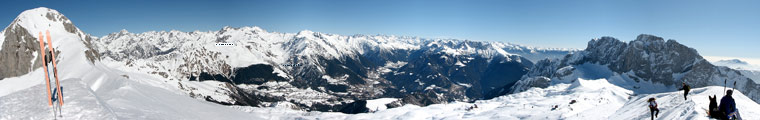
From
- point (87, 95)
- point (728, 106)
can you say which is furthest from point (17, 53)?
point (728, 106)

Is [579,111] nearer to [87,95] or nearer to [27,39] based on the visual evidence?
[87,95]

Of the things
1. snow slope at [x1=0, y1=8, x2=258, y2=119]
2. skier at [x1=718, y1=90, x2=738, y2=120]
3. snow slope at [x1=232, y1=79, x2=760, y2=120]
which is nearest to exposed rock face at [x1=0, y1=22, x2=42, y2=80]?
snow slope at [x1=0, y1=8, x2=258, y2=119]

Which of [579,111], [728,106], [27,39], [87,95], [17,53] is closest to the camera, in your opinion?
[87,95]

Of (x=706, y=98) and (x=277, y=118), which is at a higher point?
(x=706, y=98)

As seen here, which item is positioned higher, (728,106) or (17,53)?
(17,53)

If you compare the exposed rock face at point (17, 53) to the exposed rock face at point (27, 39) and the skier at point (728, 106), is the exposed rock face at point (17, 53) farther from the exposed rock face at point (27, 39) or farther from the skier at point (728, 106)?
the skier at point (728, 106)

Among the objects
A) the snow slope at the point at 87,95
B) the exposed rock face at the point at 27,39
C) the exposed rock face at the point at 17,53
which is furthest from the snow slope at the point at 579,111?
the exposed rock face at the point at 27,39

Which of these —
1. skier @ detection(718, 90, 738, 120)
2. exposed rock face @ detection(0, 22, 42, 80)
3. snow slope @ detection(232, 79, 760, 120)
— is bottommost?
snow slope @ detection(232, 79, 760, 120)

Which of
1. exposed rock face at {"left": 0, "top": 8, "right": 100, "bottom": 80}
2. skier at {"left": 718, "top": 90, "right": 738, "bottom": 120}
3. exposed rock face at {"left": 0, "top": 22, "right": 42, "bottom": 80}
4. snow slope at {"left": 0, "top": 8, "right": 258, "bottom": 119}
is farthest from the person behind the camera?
exposed rock face at {"left": 0, "top": 8, "right": 100, "bottom": 80}

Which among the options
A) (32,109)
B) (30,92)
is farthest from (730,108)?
(30,92)

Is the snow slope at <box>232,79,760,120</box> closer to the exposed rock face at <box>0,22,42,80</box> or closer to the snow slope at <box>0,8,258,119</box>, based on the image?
the snow slope at <box>0,8,258,119</box>

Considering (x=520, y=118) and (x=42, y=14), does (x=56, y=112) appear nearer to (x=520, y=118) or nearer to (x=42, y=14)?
(x=520, y=118)
